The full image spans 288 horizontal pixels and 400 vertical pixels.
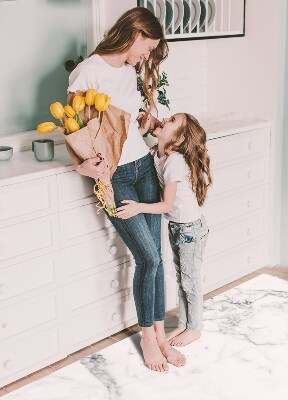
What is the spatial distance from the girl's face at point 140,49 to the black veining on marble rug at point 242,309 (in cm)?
130

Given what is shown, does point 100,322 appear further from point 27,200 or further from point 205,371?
point 27,200

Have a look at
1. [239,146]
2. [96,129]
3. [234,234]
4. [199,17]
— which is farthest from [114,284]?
[199,17]

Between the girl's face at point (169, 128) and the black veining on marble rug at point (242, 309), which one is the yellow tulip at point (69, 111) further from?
the black veining on marble rug at point (242, 309)

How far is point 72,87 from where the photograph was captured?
249 centimetres

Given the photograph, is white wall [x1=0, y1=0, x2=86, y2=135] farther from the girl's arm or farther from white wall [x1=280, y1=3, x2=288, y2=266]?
white wall [x1=280, y1=3, x2=288, y2=266]

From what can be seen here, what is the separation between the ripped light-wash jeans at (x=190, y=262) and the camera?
278 centimetres

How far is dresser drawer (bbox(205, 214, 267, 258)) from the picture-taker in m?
3.42

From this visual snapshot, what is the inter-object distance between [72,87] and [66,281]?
80cm

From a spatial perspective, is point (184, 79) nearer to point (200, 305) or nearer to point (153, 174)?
point (153, 174)

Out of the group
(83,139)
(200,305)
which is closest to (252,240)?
(200,305)

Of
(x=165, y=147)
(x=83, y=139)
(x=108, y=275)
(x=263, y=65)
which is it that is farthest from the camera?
(x=263, y=65)

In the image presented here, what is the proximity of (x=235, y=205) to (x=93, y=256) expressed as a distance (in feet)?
3.29

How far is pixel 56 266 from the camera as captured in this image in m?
2.67

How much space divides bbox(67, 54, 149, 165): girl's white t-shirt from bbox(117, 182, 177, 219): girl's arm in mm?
174
